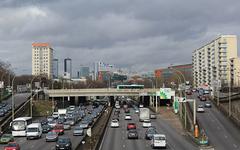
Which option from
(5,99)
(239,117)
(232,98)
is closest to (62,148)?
(239,117)

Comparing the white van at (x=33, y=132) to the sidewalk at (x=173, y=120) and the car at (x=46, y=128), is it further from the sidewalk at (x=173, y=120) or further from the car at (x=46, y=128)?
the sidewalk at (x=173, y=120)

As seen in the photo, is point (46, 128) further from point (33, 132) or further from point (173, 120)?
point (173, 120)

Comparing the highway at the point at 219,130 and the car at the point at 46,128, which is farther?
the car at the point at 46,128

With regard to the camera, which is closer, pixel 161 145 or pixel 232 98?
pixel 161 145

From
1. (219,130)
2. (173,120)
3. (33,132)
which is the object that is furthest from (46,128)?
(173,120)

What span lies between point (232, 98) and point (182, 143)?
1920 inches

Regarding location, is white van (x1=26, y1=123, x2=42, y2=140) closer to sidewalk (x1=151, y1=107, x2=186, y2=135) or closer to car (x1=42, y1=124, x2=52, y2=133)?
car (x1=42, y1=124, x2=52, y2=133)

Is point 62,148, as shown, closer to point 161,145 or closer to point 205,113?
point 161,145

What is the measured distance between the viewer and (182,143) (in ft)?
168

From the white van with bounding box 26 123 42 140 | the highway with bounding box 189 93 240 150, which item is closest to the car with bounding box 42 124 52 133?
the white van with bounding box 26 123 42 140

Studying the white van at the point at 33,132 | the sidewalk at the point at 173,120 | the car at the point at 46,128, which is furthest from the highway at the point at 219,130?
the car at the point at 46,128

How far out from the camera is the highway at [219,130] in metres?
50.7

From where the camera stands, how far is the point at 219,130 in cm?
6569

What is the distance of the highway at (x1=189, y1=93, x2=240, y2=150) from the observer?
50734 millimetres
